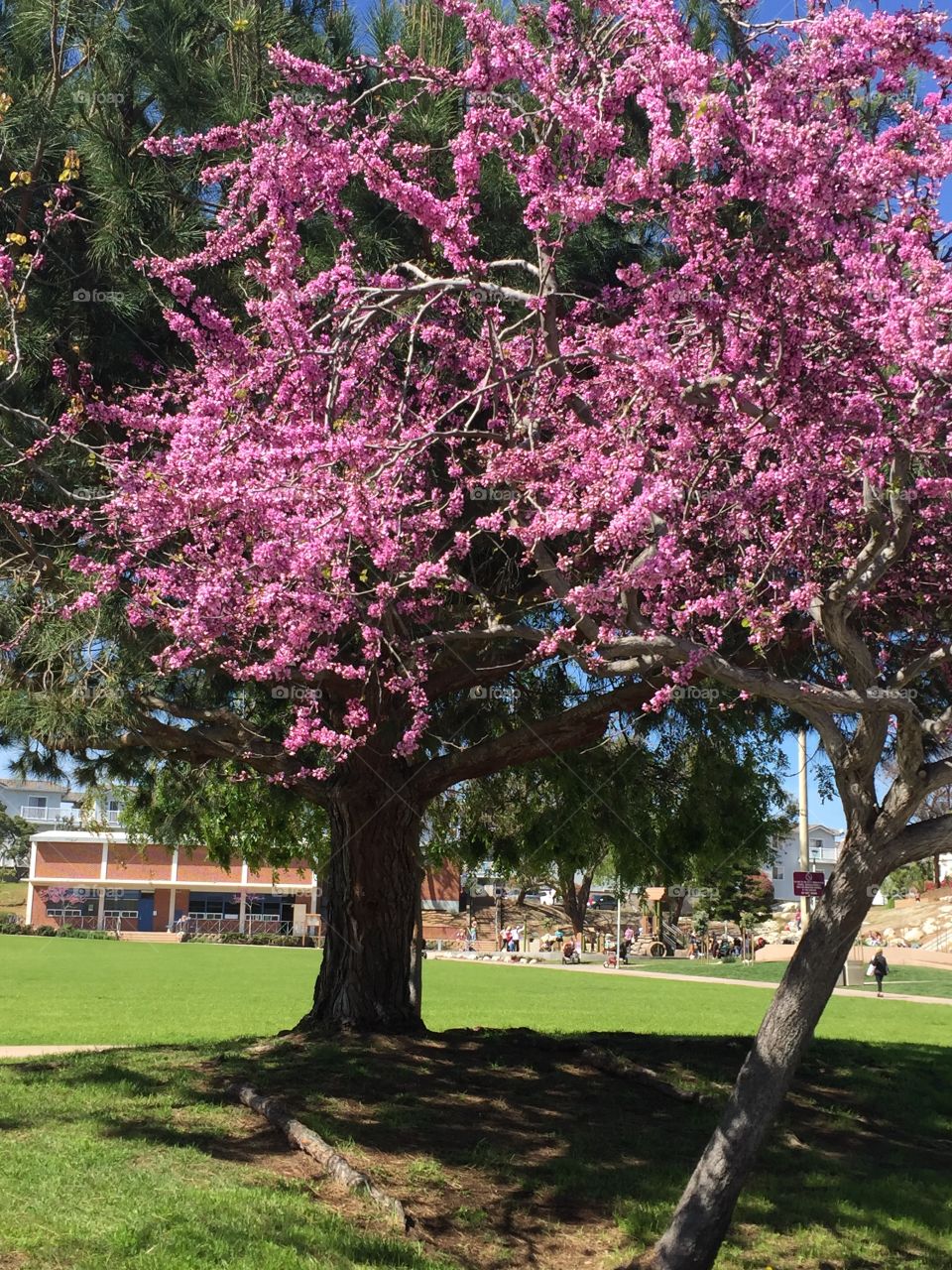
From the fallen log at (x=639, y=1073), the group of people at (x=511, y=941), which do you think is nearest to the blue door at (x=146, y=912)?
the group of people at (x=511, y=941)

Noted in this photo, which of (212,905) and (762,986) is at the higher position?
(762,986)

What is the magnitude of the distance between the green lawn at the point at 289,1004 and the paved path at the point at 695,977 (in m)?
1.07

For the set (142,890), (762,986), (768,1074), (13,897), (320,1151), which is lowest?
(13,897)

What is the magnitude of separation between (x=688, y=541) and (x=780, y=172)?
2.75 meters

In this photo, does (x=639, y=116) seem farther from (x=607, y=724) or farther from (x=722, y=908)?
(x=722, y=908)

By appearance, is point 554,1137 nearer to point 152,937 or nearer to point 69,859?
point 152,937

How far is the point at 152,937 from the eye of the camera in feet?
217

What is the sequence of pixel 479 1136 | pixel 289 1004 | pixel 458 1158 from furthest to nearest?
pixel 289 1004 < pixel 479 1136 < pixel 458 1158

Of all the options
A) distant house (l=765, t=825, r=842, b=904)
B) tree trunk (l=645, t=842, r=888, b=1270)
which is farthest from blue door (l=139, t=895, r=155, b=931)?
tree trunk (l=645, t=842, r=888, b=1270)

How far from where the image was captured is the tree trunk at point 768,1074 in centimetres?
715

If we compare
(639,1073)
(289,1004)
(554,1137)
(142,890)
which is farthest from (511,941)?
(554,1137)

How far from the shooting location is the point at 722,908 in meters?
63.3

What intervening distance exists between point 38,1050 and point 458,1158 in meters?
7.96

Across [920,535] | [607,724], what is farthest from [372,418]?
[607,724]
